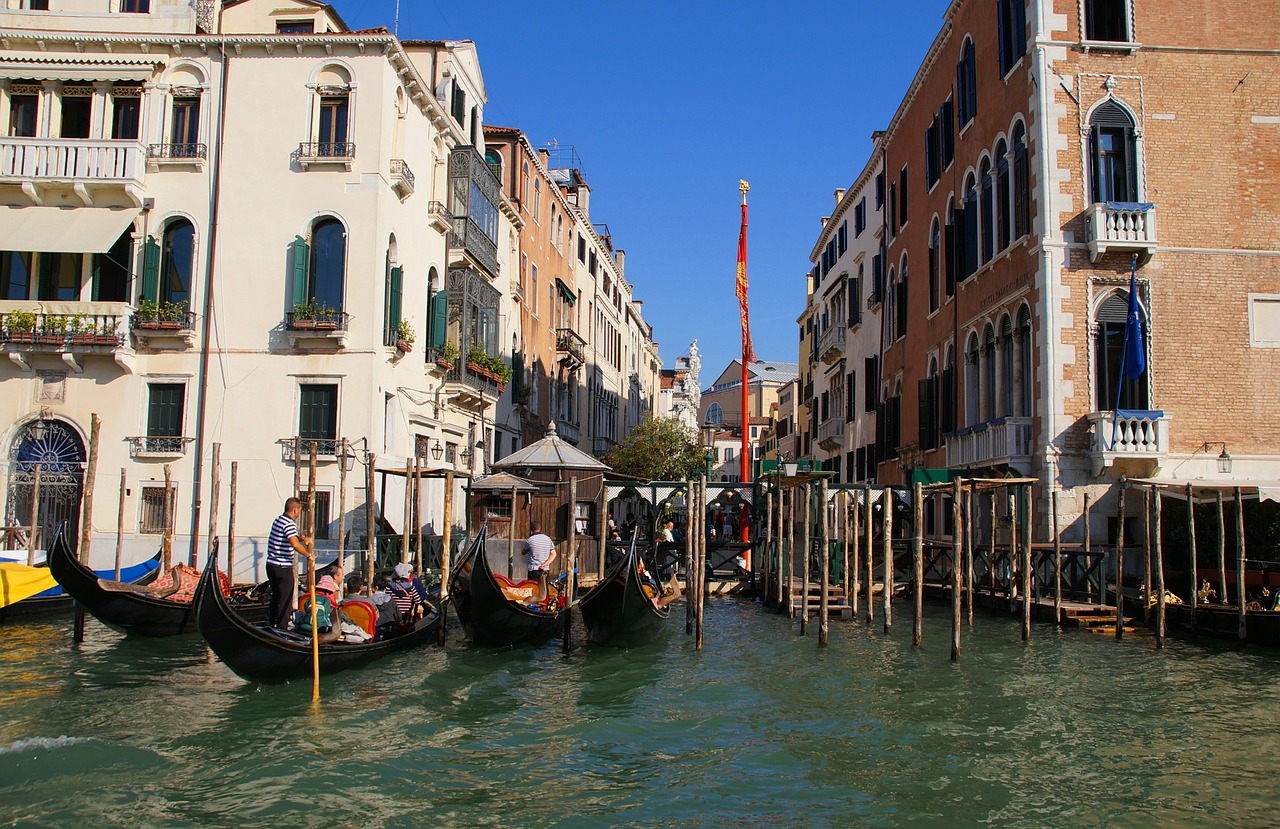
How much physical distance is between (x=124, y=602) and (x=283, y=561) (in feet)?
12.1

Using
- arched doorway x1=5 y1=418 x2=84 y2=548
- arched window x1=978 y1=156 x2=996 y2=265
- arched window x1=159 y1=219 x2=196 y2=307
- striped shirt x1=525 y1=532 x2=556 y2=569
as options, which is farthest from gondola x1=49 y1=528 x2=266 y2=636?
arched window x1=978 y1=156 x2=996 y2=265

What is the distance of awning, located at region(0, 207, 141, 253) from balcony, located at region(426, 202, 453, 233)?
4.70 metres

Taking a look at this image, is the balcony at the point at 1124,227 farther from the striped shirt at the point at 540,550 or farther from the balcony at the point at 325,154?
the balcony at the point at 325,154

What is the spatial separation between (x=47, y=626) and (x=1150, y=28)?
54.8 feet

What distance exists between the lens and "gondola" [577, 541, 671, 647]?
A: 12.3 m

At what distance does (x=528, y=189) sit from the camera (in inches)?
996

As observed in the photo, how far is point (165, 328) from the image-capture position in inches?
639

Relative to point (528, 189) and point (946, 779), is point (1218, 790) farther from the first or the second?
point (528, 189)

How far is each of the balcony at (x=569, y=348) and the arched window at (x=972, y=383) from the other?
13052 millimetres

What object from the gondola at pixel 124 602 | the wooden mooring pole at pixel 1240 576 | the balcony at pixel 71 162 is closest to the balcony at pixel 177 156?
the balcony at pixel 71 162

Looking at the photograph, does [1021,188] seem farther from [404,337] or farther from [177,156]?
[177,156]

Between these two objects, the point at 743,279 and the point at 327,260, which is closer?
the point at 327,260

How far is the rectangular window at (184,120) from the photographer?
55.6 feet

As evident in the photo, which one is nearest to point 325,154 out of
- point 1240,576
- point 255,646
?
point 255,646
